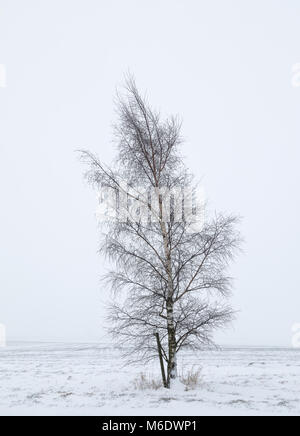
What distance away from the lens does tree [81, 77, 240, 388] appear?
13.4 metres

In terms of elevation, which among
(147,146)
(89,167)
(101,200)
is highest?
(147,146)

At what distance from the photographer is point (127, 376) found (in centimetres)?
1758

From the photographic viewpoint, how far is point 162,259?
1407 centimetres

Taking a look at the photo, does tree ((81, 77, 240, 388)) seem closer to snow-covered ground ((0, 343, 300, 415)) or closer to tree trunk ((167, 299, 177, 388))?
tree trunk ((167, 299, 177, 388))

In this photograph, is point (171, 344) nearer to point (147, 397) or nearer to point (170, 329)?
point (170, 329)

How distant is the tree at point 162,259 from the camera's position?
13391 mm

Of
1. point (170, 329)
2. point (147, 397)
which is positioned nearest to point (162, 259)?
point (170, 329)

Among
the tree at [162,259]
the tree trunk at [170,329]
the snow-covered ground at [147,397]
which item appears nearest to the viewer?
the snow-covered ground at [147,397]

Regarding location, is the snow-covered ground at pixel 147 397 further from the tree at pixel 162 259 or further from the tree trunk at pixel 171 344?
the tree at pixel 162 259

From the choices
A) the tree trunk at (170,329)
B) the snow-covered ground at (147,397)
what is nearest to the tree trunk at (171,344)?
the tree trunk at (170,329)

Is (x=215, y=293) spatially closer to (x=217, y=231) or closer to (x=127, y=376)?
(x=217, y=231)
